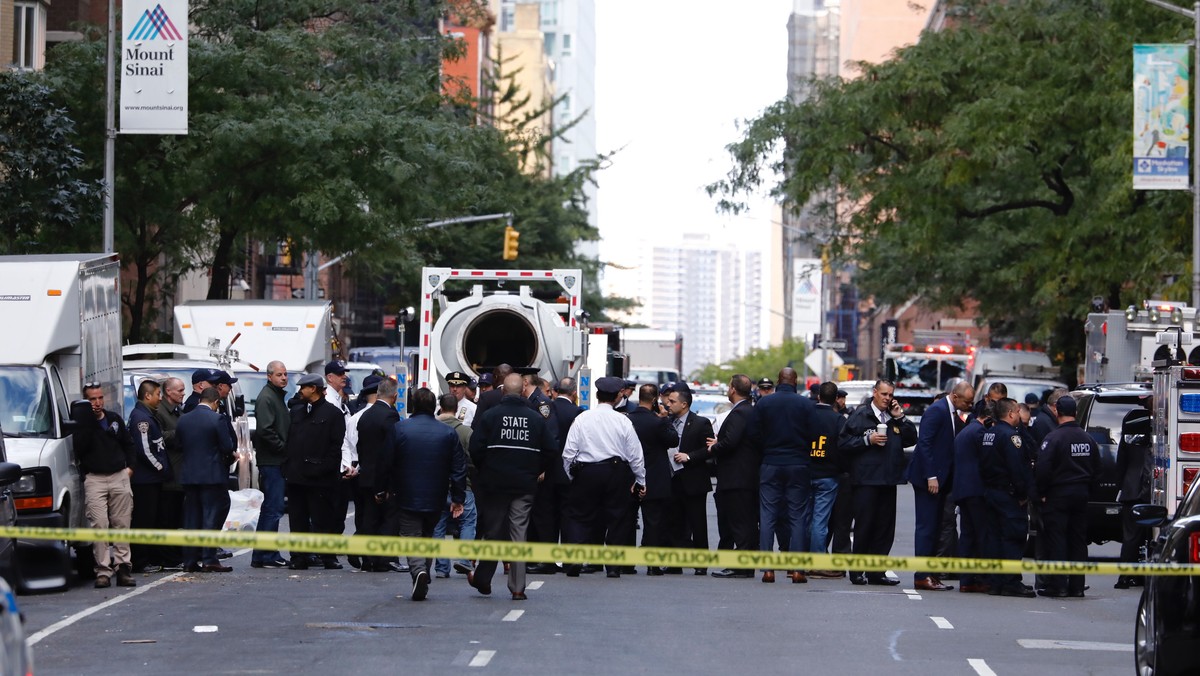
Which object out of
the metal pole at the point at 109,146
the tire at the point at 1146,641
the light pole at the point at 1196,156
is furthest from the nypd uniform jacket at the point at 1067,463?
the metal pole at the point at 109,146

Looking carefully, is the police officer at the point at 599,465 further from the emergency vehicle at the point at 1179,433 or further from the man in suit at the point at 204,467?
the emergency vehicle at the point at 1179,433

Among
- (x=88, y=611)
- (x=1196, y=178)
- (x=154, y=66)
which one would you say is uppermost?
(x=154, y=66)

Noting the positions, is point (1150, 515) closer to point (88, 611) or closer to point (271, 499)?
point (88, 611)

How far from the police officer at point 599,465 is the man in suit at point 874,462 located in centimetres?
192

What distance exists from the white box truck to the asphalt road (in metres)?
0.82

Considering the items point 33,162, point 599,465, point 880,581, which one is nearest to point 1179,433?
point 880,581

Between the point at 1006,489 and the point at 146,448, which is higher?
the point at 146,448

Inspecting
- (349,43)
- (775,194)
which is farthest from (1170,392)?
(349,43)

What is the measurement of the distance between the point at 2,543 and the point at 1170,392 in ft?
34.9

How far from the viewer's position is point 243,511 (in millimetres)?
17594

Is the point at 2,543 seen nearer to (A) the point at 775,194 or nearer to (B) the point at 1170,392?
(B) the point at 1170,392

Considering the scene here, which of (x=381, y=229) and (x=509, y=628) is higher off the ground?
(x=381, y=229)

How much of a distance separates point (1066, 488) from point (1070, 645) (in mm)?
3727

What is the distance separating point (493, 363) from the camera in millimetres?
26031
